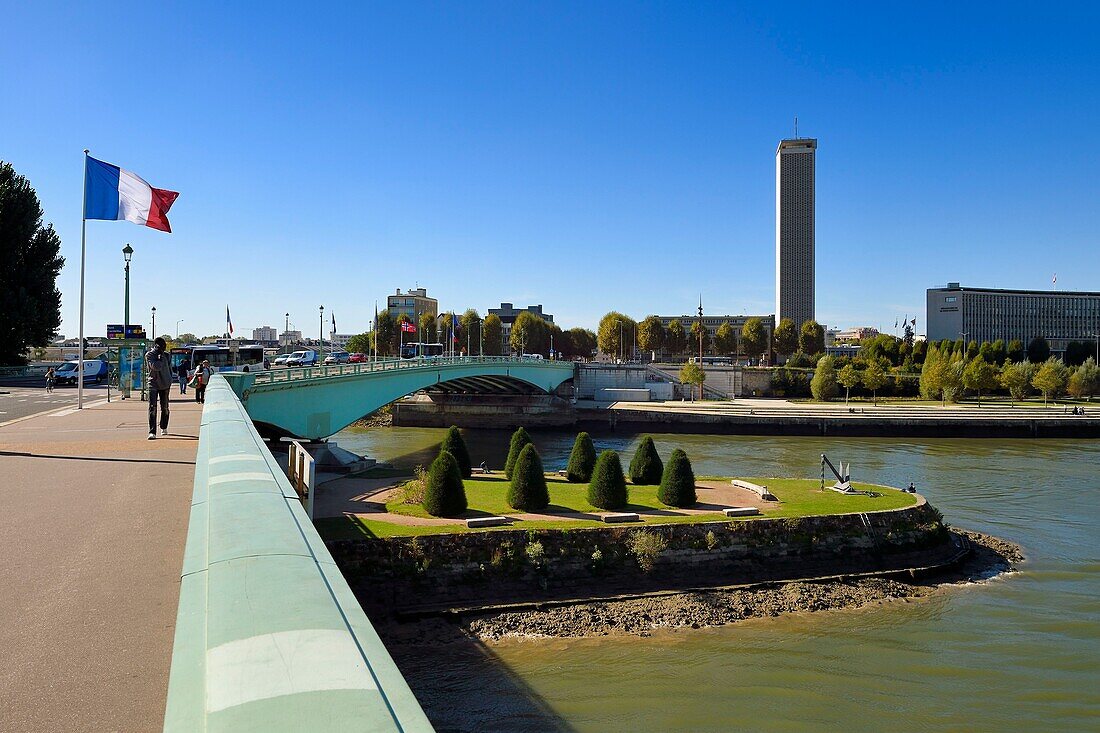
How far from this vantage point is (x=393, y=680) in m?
1.98

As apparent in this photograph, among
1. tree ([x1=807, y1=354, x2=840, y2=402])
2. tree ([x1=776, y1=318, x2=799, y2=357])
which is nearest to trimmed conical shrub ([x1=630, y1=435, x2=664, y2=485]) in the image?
tree ([x1=807, y1=354, x2=840, y2=402])

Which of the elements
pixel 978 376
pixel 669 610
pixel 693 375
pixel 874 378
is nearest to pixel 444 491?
pixel 669 610

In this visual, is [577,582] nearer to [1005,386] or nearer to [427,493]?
[427,493]

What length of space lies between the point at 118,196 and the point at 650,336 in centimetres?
10033

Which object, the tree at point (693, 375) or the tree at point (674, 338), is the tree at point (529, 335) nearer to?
the tree at point (674, 338)

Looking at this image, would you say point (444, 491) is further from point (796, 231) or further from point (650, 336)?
point (796, 231)

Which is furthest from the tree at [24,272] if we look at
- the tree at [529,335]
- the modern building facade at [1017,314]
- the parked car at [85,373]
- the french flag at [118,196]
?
the modern building facade at [1017,314]

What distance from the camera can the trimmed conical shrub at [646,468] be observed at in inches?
1046

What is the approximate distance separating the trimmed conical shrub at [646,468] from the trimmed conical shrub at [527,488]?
5708mm

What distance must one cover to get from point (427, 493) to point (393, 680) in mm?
19412

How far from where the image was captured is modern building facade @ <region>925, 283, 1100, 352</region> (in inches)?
5802

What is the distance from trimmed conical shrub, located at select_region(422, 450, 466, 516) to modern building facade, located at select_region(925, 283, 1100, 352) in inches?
5878

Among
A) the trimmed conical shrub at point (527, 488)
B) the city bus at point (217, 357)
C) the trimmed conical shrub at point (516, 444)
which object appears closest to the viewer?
the trimmed conical shrub at point (527, 488)

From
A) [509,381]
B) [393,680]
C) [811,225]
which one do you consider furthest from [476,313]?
[393,680]
